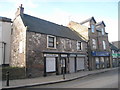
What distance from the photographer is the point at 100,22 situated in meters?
26.2

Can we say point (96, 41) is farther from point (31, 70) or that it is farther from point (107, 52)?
point (31, 70)

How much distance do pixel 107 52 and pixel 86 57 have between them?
742 centimetres

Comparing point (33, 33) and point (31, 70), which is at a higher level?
point (33, 33)

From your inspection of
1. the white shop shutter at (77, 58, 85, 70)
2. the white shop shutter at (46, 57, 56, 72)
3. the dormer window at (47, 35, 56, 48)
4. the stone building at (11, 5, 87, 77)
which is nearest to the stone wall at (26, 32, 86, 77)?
the stone building at (11, 5, 87, 77)

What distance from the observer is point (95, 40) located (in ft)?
76.8

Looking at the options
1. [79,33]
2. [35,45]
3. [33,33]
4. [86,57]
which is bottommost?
[86,57]

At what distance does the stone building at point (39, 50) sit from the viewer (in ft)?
Result: 43.2

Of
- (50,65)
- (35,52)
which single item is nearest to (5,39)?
(35,52)

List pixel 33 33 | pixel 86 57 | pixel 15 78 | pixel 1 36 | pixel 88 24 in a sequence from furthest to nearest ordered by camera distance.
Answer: pixel 88 24, pixel 86 57, pixel 1 36, pixel 33 33, pixel 15 78

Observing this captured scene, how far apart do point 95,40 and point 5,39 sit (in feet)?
53.5

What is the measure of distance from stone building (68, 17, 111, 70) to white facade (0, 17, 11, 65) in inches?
501

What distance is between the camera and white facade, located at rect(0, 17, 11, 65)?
659 inches

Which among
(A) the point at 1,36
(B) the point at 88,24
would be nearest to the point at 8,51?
(A) the point at 1,36

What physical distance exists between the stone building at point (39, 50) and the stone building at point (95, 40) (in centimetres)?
432
